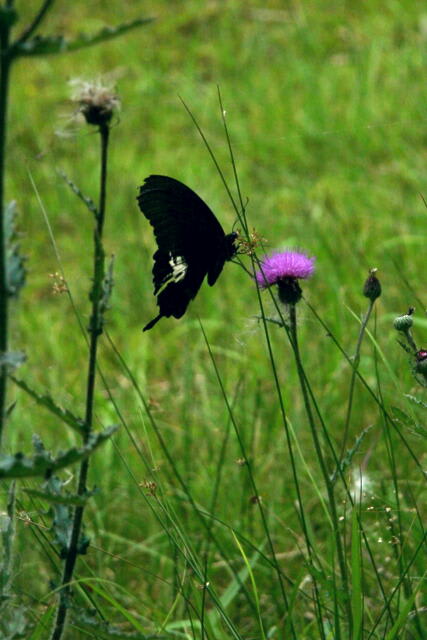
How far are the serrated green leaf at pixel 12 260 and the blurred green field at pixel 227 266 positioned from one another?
4 cm

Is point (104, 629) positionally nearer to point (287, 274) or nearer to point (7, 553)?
point (7, 553)

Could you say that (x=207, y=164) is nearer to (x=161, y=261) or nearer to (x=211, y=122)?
(x=211, y=122)

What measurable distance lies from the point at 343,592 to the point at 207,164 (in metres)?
2.77

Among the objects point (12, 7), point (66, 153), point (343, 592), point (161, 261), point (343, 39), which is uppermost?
point (343, 39)

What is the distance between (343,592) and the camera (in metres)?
1.38

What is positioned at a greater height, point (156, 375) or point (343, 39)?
point (343, 39)

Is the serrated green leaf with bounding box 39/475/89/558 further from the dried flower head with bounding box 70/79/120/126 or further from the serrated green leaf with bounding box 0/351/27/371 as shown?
the dried flower head with bounding box 70/79/120/126

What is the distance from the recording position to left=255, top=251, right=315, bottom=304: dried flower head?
1433 mm

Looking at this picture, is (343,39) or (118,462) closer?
(118,462)

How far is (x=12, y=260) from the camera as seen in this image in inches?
39.7

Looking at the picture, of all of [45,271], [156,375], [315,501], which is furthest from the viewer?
[45,271]

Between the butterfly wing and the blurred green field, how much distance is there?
0.12 metres

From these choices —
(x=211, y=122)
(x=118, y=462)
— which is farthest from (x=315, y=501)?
(x=211, y=122)

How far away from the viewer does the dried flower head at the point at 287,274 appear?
56.4 inches
